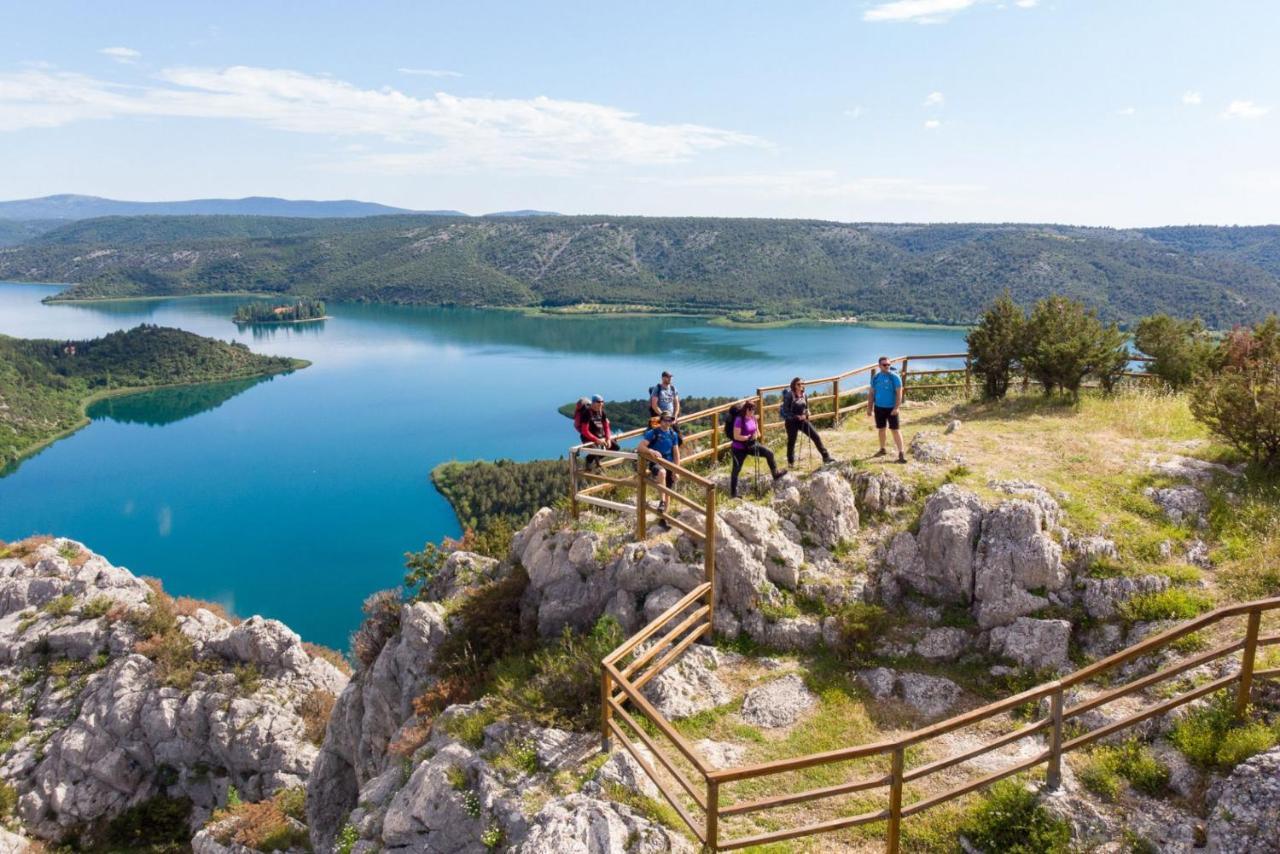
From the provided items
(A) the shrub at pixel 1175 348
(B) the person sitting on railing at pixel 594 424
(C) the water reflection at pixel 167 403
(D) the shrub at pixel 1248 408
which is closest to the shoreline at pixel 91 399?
(C) the water reflection at pixel 167 403

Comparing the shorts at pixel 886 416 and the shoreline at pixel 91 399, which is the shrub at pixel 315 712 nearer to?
the shorts at pixel 886 416

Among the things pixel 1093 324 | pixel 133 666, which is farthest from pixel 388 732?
pixel 133 666

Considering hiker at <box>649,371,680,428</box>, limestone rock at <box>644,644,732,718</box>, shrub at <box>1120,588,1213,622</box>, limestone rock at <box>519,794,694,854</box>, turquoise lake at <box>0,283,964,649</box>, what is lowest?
turquoise lake at <box>0,283,964,649</box>

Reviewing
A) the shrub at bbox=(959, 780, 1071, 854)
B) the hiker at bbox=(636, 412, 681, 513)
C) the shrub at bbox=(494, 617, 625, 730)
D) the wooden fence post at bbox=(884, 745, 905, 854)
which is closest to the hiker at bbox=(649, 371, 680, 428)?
the hiker at bbox=(636, 412, 681, 513)

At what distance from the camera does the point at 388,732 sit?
12227 mm

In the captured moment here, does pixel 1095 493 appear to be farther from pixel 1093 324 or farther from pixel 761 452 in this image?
pixel 1093 324

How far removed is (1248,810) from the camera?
5383 millimetres

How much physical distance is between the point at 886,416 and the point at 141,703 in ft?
104

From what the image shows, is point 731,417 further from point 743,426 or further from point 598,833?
point 598,833

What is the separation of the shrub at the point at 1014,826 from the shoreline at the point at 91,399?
435ft

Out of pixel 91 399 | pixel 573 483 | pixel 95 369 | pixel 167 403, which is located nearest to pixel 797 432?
pixel 573 483

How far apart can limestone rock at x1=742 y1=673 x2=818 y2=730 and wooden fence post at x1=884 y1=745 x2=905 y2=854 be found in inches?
96.2

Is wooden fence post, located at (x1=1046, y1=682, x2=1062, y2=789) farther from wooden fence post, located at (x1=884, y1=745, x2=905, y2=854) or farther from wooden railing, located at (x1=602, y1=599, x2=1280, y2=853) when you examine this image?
wooden fence post, located at (x1=884, y1=745, x2=905, y2=854)

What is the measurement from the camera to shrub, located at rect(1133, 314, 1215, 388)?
18.3 meters
